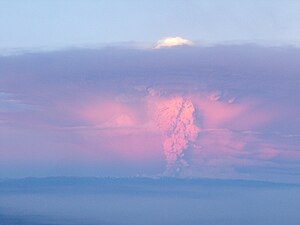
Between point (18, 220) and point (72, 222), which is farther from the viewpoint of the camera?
point (72, 222)

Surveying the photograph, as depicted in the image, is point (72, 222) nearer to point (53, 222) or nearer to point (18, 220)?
point (53, 222)

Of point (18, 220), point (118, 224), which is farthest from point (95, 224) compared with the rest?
point (18, 220)

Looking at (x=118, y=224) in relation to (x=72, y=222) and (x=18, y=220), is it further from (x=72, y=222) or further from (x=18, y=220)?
(x=18, y=220)

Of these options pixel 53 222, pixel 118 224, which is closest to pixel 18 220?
pixel 53 222
